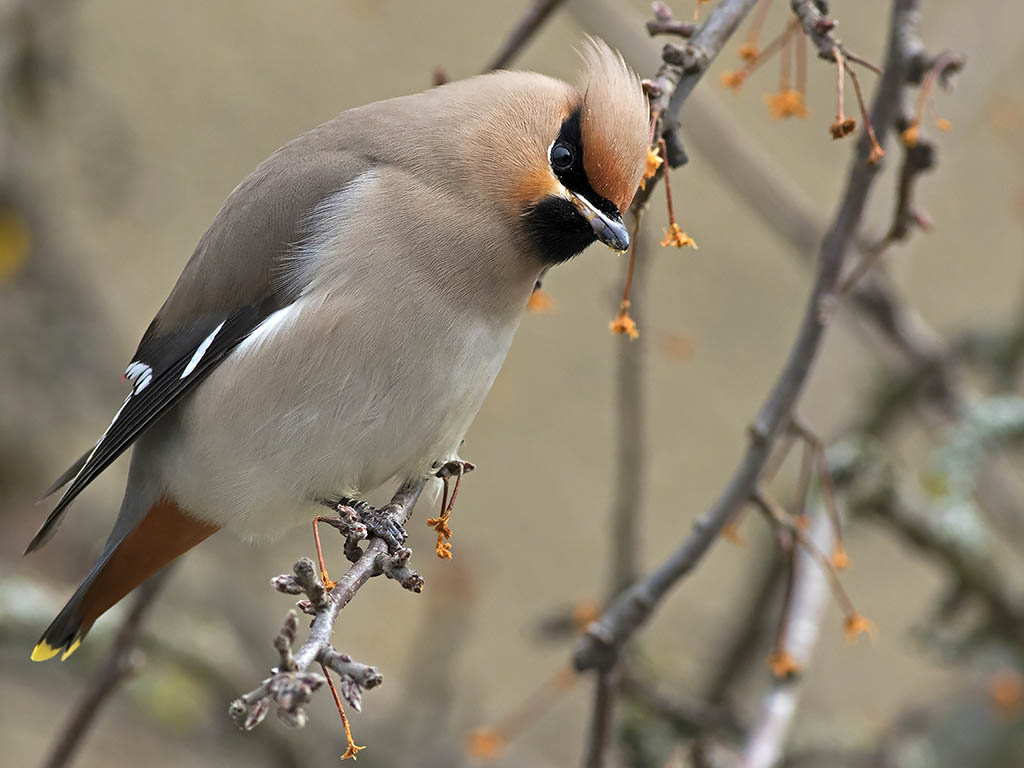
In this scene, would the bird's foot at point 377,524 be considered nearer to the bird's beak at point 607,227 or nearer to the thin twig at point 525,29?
the bird's beak at point 607,227

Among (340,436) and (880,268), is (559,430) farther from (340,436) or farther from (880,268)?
(340,436)

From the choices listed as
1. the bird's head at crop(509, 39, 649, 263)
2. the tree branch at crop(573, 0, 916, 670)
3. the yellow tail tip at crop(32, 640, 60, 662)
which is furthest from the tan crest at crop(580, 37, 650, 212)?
the yellow tail tip at crop(32, 640, 60, 662)

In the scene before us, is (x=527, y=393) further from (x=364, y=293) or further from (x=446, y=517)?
(x=446, y=517)

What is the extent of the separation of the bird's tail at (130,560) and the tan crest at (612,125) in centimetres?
93

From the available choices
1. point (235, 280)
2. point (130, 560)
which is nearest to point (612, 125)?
point (235, 280)

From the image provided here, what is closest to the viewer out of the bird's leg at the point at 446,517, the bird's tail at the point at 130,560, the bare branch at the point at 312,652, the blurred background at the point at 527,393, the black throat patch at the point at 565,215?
the bare branch at the point at 312,652

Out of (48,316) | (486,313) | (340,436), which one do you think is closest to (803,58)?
(486,313)

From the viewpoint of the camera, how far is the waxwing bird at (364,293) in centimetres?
212

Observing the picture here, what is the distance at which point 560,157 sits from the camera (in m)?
2.15

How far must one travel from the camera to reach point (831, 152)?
5.40m

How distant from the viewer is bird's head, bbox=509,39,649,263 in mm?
1963

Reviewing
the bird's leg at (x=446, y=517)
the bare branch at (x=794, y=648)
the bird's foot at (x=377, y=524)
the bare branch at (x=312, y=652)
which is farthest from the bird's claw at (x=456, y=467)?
the bare branch at (x=794, y=648)

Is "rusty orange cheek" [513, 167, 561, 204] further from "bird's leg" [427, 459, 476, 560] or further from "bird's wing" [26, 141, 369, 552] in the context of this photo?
"bird's leg" [427, 459, 476, 560]

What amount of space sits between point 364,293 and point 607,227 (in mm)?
406
